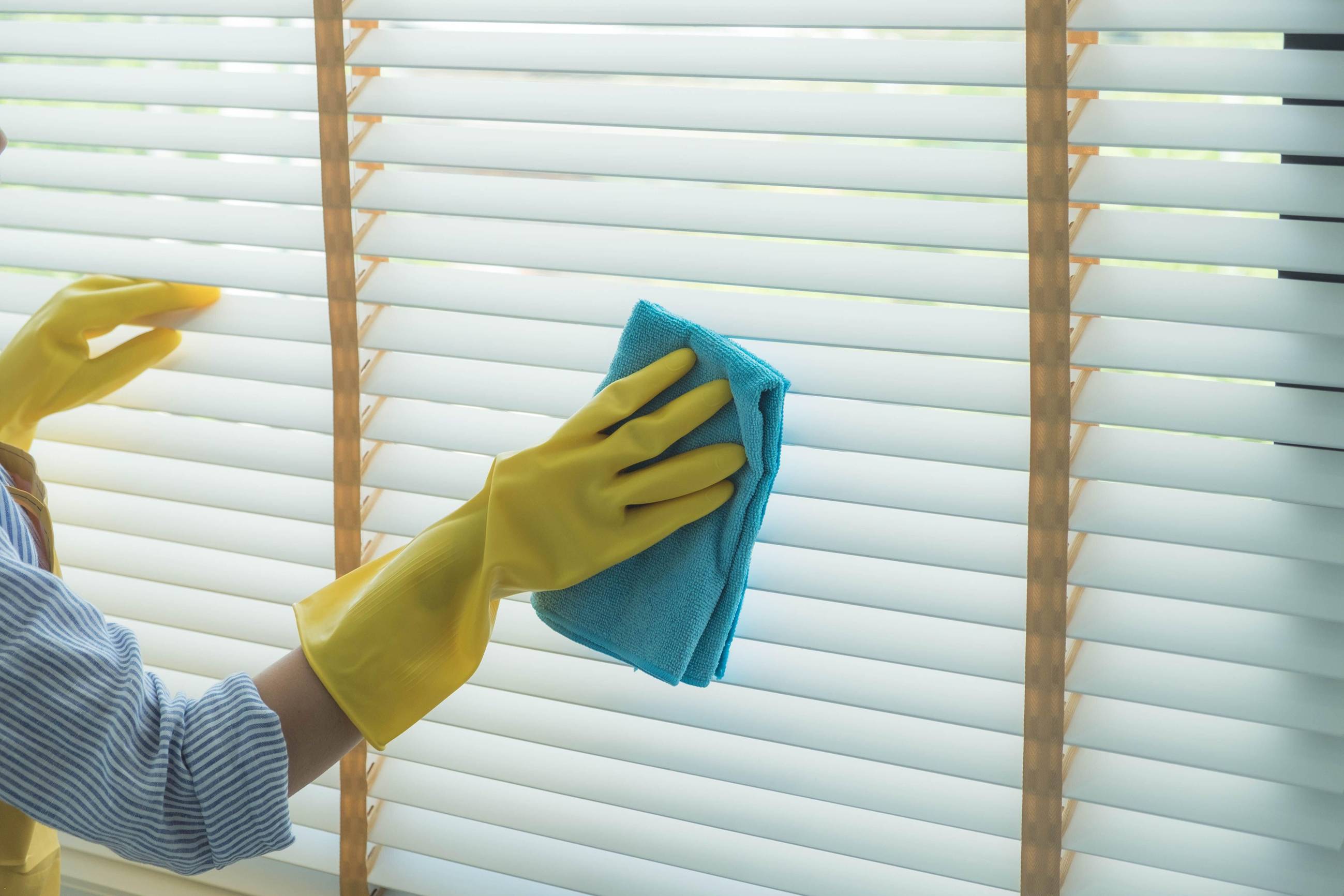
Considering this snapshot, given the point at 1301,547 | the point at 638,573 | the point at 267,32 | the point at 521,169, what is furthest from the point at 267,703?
the point at 1301,547

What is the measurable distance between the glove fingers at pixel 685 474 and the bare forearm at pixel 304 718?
30cm

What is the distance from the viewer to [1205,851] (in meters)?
0.91

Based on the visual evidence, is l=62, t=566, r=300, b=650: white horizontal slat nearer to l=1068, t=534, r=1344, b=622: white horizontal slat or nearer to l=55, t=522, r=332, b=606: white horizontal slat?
l=55, t=522, r=332, b=606: white horizontal slat

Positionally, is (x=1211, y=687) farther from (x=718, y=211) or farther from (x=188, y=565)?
(x=188, y=565)

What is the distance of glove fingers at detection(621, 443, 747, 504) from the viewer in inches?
34.6

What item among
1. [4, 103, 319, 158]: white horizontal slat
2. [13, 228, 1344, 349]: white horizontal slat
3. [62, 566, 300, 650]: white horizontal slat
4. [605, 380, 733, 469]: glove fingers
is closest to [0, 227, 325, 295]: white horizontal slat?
Answer: [13, 228, 1344, 349]: white horizontal slat

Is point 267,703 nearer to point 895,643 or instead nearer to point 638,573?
point 638,573

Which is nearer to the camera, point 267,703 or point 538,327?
point 267,703

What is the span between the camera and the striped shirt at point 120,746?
2.39ft

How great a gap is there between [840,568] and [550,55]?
22.5 inches

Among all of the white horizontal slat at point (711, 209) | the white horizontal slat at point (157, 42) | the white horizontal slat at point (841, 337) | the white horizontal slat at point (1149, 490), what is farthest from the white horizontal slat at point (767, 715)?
the white horizontal slat at point (157, 42)

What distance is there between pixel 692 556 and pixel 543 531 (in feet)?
0.44

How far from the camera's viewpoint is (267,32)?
112cm

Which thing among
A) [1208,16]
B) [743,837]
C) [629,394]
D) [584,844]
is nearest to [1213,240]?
[1208,16]
